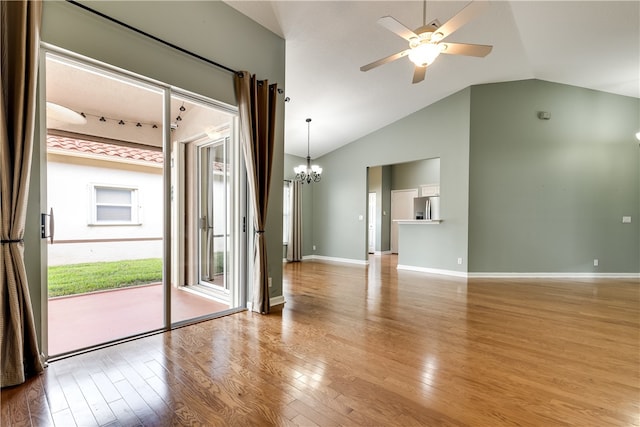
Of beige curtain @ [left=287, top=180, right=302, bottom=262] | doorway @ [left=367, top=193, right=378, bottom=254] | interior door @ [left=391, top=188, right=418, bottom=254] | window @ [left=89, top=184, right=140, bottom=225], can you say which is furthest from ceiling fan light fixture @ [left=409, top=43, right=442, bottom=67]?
doorway @ [left=367, top=193, right=378, bottom=254]

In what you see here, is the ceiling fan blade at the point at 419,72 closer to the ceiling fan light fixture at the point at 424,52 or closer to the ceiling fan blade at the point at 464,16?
the ceiling fan light fixture at the point at 424,52

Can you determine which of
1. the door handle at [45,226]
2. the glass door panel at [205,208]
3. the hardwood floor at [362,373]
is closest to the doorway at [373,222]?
the hardwood floor at [362,373]

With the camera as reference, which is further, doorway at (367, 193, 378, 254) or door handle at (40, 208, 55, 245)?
doorway at (367, 193, 378, 254)

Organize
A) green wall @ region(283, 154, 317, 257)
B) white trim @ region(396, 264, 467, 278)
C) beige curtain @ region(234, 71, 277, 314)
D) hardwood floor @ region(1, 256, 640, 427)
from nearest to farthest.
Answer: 1. hardwood floor @ region(1, 256, 640, 427)
2. beige curtain @ region(234, 71, 277, 314)
3. white trim @ region(396, 264, 467, 278)
4. green wall @ region(283, 154, 317, 257)

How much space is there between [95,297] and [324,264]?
15.8ft

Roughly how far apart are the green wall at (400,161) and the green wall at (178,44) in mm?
3754

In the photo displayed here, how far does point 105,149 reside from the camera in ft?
10.5

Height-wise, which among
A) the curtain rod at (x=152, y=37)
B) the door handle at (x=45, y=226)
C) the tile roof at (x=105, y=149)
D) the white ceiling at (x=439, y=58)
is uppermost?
the white ceiling at (x=439, y=58)

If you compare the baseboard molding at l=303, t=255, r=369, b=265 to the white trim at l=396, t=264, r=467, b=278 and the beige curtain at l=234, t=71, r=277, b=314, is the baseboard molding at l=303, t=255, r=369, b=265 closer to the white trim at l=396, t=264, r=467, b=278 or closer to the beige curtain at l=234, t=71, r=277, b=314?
the white trim at l=396, t=264, r=467, b=278

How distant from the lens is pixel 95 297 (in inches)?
138

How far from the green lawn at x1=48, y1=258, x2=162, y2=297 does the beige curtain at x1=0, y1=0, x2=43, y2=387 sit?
0.78m

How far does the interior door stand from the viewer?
9.40 metres

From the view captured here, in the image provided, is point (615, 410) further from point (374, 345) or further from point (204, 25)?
point (204, 25)

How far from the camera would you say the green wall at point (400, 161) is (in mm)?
5777
